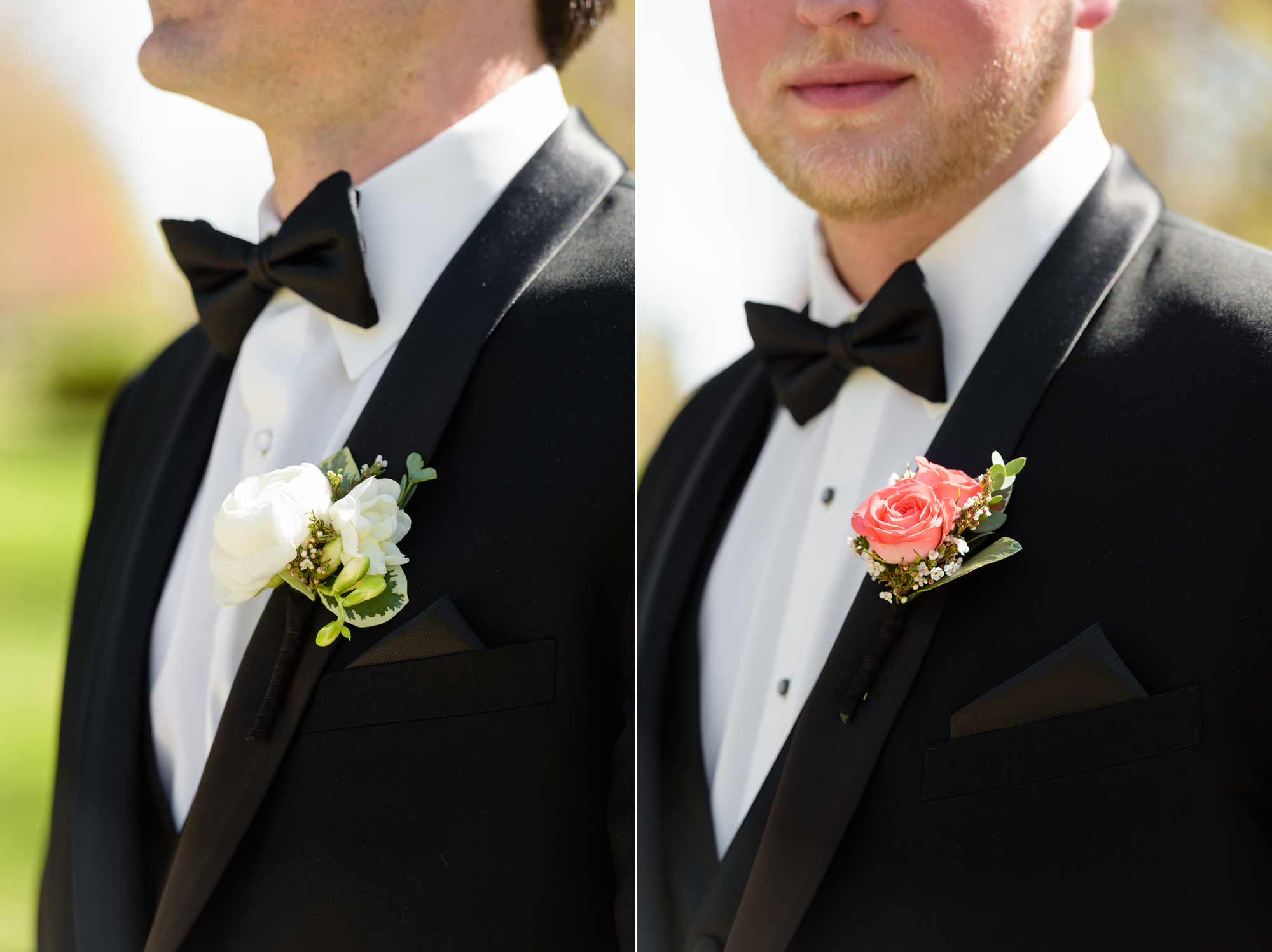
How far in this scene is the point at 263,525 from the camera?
1460mm

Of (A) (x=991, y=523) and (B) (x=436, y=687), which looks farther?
(B) (x=436, y=687)

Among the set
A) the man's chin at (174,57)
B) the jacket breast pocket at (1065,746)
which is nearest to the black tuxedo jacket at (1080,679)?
the jacket breast pocket at (1065,746)

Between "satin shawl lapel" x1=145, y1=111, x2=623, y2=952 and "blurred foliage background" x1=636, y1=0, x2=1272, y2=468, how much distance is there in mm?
676

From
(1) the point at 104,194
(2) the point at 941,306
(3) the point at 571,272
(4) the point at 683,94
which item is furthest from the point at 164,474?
(2) the point at 941,306

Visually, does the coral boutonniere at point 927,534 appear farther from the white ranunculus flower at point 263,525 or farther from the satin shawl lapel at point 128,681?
the satin shawl lapel at point 128,681

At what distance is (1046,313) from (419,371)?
31.3 inches

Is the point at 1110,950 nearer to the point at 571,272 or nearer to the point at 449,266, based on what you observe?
the point at 571,272

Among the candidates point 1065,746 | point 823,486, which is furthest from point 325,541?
point 1065,746

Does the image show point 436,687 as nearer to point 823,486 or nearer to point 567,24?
point 823,486

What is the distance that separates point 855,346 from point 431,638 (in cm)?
68

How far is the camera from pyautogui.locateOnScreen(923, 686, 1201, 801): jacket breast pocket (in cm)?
123

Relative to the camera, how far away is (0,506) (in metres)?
1.64

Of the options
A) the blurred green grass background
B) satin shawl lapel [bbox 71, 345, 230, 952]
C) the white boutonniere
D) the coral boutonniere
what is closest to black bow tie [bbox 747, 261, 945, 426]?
the coral boutonniere

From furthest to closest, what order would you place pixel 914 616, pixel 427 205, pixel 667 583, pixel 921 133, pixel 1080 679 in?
1. pixel 667 583
2. pixel 427 205
3. pixel 921 133
4. pixel 914 616
5. pixel 1080 679
